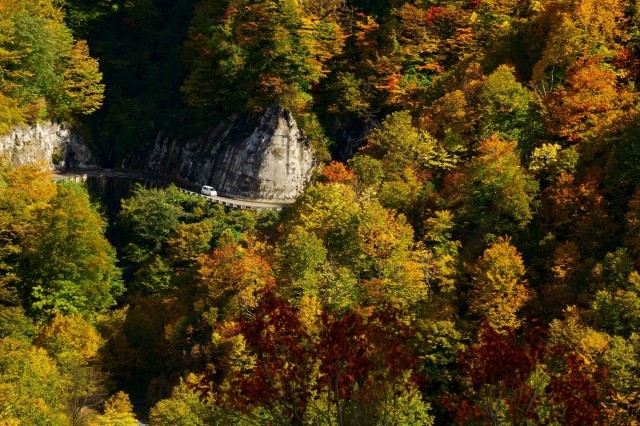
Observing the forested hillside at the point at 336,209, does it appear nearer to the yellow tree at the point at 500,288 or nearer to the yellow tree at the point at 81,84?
the yellow tree at the point at 500,288

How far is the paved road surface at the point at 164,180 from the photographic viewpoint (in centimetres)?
7488

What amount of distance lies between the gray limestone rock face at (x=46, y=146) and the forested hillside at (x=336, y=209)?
1565 millimetres

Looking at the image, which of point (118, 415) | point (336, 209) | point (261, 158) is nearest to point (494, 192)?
point (336, 209)

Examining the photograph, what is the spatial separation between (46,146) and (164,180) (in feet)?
36.2

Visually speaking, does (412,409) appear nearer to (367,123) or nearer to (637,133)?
(637,133)

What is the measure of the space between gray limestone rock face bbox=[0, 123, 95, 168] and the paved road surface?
4.34 ft

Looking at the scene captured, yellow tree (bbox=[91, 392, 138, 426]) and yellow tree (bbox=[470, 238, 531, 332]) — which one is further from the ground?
yellow tree (bbox=[470, 238, 531, 332])

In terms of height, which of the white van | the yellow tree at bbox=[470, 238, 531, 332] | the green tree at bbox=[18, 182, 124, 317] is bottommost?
the green tree at bbox=[18, 182, 124, 317]

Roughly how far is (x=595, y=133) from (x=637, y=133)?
19.0ft

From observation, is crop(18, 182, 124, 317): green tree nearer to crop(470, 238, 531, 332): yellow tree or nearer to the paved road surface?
the paved road surface

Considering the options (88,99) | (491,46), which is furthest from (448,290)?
(88,99)

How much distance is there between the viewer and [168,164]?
83.5 metres

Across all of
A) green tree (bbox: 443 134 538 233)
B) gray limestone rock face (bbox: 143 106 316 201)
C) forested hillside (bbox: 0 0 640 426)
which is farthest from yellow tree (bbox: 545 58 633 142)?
gray limestone rock face (bbox: 143 106 316 201)

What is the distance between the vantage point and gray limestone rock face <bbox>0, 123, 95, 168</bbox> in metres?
74.6
